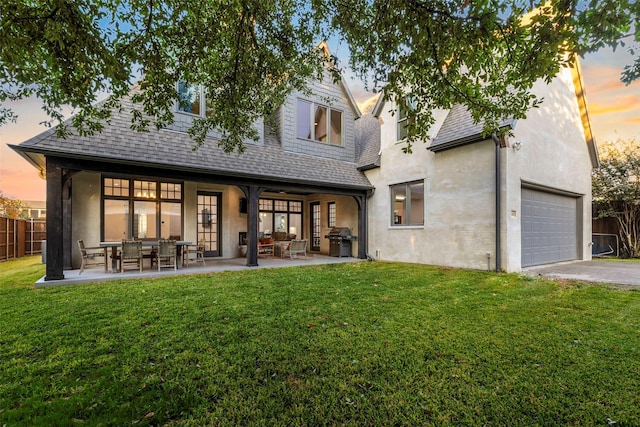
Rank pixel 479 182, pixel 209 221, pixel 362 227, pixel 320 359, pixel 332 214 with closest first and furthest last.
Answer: pixel 320 359
pixel 479 182
pixel 209 221
pixel 362 227
pixel 332 214

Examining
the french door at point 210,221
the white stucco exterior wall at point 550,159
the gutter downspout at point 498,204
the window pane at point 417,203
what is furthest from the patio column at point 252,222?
the white stucco exterior wall at point 550,159

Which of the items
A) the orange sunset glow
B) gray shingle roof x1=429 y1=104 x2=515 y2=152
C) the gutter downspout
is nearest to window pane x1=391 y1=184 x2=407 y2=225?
gray shingle roof x1=429 y1=104 x2=515 y2=152

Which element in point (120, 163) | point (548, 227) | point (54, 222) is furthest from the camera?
point (548, 227)

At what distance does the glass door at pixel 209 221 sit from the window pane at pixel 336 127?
215 inches

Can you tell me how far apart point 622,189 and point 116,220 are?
1951cm

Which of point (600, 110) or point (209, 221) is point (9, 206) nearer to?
point (209, 221)

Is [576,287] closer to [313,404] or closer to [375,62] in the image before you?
[375,62]

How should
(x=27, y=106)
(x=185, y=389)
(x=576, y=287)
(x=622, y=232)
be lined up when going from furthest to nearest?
(x=622, y=232) < (x=27, y=106) < (x=576, y=287) < (x=185, y=389)

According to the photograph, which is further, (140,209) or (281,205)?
(281,205)

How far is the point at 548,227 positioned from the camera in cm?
986

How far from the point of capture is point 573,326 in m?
3.90

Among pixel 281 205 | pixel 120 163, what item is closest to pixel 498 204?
pixel 281 205

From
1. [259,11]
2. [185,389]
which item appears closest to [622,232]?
[259,11]

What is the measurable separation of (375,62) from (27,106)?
27.0 ft
